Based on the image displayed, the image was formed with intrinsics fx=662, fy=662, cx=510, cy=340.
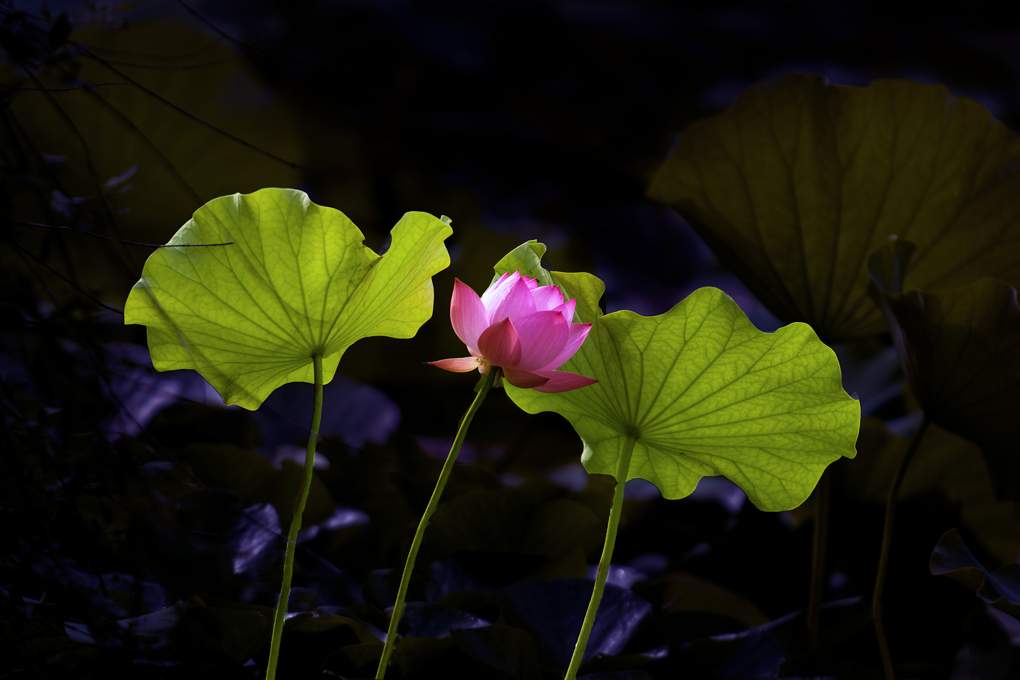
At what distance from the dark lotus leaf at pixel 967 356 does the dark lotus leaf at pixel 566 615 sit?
0.21 m

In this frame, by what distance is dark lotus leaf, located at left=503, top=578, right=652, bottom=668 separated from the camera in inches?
13.7

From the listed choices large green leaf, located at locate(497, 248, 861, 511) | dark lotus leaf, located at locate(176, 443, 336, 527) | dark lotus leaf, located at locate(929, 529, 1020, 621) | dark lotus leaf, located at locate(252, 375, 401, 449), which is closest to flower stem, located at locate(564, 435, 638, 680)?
large green leaf, located at locate(497, 248, 861, 511)

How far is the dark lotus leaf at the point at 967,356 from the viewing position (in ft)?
1.16

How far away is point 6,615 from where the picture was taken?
26 cm

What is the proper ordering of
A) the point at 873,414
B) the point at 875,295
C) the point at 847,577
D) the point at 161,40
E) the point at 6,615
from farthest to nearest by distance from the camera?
1. the point at 161,40
2. the point at 873,414
3. the point at 847,577
4. the point at 875,295
5. the point at 6,615

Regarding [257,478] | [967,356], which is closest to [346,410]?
[257,478]

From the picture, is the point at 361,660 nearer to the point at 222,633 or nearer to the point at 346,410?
the point at 222,633

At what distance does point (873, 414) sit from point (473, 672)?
51cm

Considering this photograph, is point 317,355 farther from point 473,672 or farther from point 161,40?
point 161,40

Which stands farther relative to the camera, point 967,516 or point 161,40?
point 161,40

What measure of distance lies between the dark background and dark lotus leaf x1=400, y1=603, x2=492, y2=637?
0.07 feet

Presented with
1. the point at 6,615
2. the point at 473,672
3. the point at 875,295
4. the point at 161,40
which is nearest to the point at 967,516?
the point at 875,295

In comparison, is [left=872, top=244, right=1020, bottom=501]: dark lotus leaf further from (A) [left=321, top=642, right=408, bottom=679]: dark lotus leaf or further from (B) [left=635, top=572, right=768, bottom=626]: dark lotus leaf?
(A) [left=321, top=642, right=408, bottom=679]: dark lotus leaf

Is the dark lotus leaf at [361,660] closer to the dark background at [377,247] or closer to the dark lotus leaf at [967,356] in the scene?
the dark background at [377,247]
